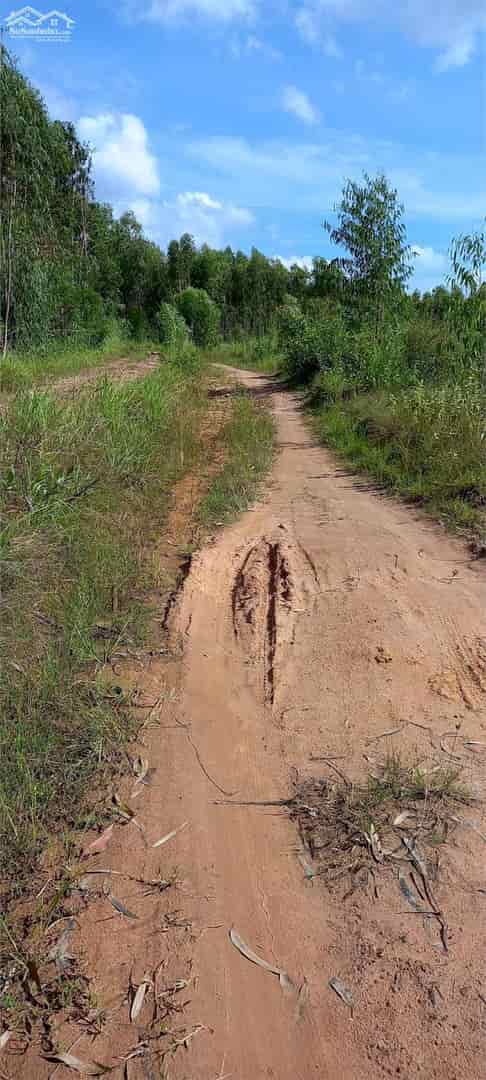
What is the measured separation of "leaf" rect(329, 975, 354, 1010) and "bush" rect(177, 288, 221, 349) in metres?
30.3

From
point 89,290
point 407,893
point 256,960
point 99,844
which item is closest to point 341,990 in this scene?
point 256,960

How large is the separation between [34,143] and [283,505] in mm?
7311

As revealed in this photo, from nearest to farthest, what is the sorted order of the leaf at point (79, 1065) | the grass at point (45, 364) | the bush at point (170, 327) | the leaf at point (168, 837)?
the leaf at point (79, 1065) < the leaf at point (168, 837) < the grass at point (45, 364) < the bush at point (170, 327)

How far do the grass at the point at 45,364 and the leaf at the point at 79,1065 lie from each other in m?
5.40

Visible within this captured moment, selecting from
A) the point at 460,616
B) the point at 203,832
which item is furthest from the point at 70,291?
the point at 203,832

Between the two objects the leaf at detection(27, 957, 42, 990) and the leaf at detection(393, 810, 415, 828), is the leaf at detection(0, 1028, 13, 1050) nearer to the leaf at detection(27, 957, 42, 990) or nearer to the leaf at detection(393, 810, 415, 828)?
the leaf at detection(27, 957, 42, 990)

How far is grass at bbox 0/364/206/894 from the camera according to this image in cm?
240

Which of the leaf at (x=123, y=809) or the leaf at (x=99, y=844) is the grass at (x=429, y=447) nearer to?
A: the leaf at (x=123, y=809)

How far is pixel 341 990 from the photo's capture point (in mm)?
1769

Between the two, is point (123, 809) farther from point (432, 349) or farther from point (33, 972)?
point (432, 349)

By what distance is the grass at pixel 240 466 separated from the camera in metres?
5.68

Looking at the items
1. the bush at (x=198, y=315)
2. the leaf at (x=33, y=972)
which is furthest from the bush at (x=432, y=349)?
the bush at (x=198, y=315)

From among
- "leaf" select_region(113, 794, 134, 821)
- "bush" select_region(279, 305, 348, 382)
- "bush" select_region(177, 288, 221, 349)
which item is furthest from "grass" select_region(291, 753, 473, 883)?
"bush" select_region(177, 288, 221, 349)

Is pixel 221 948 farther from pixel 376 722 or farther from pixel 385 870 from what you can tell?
pixel 376 722
